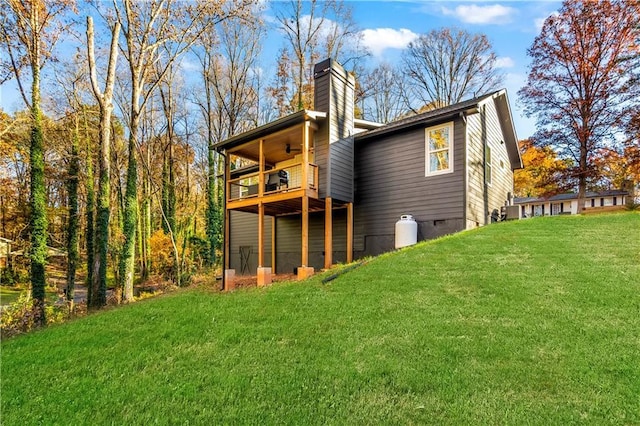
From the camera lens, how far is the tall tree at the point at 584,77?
13.3m

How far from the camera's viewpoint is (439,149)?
9.10m

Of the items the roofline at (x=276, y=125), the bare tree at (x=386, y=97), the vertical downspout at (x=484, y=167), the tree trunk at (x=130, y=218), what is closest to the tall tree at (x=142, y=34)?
the tree trunk at (x=130, y=218)

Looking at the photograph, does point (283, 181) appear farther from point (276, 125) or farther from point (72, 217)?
point (72, 217)

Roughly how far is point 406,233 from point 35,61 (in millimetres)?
11784

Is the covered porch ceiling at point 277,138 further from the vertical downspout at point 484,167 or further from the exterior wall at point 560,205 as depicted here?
the exterior wall at point 560,205

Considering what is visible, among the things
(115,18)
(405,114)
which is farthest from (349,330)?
(405,114)

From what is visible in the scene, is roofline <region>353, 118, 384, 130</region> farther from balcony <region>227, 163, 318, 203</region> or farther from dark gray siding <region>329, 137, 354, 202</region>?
balcony <region>227, 163, 318, 203</region>

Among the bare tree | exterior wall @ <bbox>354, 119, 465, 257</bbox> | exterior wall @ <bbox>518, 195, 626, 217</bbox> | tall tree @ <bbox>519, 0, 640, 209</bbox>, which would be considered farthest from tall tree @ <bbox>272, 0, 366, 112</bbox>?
exterior wall @ <bbox>518, 195, 626, 217</bbox>

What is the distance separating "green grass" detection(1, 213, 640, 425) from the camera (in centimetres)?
277

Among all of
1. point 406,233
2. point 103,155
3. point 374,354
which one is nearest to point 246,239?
point 103,155

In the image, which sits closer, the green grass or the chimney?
the green grass

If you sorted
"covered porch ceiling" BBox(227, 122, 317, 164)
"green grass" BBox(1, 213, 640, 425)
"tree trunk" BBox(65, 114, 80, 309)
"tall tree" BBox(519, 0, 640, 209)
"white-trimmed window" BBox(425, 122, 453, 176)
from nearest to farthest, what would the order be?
"green grass" BBox(1, 213, 640, 425), "white-trimmed window" BBox(425, 122, 453, 176), "covered porch ceiling" BBox(227, 122, 317, 164), "tree trunk" BBox(65, 114, 80, 309), "tall tree" BBox(519, 0, 640, 209)

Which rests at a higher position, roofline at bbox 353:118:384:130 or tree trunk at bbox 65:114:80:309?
roofline at bbox 353:118:384:130

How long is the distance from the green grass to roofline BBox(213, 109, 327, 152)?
454 centimetres
